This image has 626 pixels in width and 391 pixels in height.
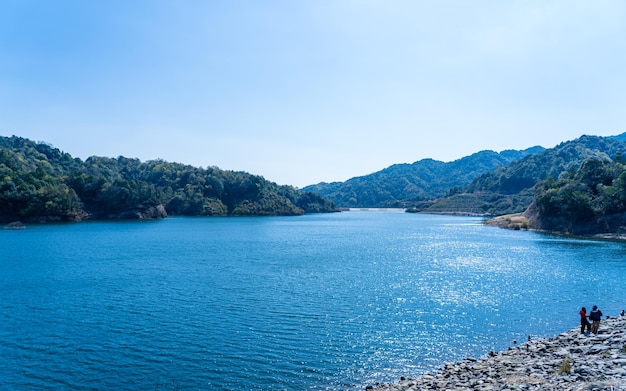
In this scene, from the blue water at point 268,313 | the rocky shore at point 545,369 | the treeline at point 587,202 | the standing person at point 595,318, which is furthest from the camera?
the treeline at point 587,202

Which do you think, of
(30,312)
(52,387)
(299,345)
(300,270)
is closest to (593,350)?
(299,345)

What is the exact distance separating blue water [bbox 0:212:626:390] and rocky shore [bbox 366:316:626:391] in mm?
2153

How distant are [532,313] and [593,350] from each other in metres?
13.1

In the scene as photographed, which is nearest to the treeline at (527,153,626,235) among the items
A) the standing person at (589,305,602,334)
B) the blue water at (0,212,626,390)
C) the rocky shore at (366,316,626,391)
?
the blue water at (0,212,626,390)

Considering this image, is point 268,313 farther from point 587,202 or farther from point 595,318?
point 587,202

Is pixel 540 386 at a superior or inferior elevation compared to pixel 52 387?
superior

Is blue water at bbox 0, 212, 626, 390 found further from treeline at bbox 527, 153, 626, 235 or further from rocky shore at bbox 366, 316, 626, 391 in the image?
treeline at bbox 527, 153, 626, 235

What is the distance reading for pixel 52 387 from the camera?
21203 millimetres

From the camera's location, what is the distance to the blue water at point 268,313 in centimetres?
2333

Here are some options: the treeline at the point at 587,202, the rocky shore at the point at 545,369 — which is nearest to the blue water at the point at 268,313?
the rocky shore at the point at 545,369

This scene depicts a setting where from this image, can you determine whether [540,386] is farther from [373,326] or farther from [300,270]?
[300,270]

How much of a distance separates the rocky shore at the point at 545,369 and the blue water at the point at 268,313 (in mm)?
2153

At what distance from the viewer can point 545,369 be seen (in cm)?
2048

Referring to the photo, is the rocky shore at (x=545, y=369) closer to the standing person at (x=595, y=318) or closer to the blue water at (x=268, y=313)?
the standing person at (x=595, y=318)
